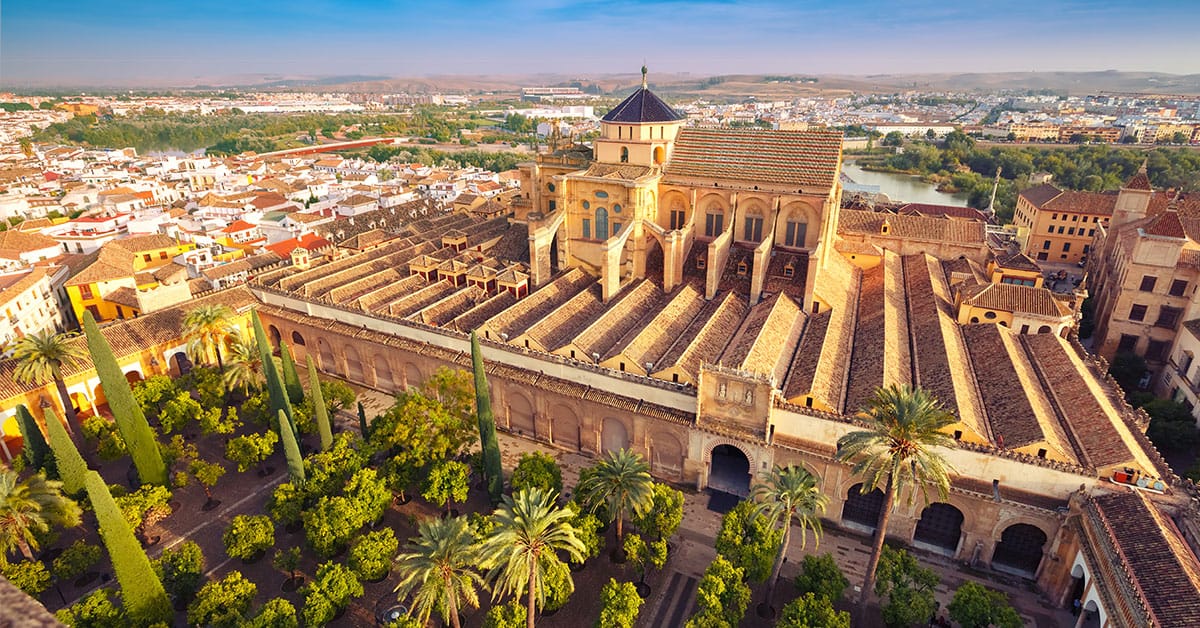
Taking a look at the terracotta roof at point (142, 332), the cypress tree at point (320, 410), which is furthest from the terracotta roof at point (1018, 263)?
the terracotta roof at point (142, 332)

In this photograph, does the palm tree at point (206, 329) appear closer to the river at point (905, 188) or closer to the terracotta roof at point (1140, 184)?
the terracotta roof at point (1140, 184)

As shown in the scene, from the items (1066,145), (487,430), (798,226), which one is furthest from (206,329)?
(1066,145)

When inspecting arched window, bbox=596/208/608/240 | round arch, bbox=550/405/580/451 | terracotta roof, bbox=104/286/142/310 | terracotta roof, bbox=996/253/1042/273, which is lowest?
round arch, bbox=550/405/580/451

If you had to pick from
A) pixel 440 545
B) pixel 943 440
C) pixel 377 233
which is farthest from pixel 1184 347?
pixel 377 233

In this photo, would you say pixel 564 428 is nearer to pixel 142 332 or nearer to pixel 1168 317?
pixel 142 332

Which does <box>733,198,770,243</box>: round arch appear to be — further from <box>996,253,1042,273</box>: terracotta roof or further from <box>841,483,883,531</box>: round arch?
<box>841,483,883,531</box>: round arch

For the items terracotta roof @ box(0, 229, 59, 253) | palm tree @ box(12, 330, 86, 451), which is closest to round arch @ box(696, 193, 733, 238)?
palm tree @ box(12, 330, 86, 451)
